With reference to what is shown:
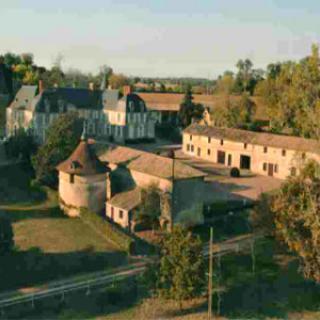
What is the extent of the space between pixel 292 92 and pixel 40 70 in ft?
288

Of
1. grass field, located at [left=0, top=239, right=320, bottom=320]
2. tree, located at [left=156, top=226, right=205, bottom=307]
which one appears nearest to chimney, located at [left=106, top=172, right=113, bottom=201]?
grass field, located at [left=0, top=239, right=320, bottom=320]

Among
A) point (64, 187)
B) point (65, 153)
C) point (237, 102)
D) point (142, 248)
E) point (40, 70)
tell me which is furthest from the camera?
point (40, 70)

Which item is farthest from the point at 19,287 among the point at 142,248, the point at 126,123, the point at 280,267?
the point at 126,123

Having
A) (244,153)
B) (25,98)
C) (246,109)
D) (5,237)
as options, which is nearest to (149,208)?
(5,237)

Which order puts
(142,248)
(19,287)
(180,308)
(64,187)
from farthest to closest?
(64,187) < (142,248) < (19,287) < (180,308)

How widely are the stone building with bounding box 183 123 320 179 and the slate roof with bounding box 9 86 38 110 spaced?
2221cm

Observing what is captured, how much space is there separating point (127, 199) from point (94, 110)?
1493 inches

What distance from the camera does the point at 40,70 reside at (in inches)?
Answer: 4496

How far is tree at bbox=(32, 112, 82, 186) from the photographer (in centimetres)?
5306

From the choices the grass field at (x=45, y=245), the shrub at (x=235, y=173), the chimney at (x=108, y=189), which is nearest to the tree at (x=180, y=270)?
the grass field at (x=45, y=245)

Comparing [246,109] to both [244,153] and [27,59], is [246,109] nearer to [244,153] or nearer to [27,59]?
[244,153]

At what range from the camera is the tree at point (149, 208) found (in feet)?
138

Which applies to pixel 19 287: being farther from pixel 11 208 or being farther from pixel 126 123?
pixel 126 123

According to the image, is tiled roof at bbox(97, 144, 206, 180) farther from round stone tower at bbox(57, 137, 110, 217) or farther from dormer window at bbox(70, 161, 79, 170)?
dormer window at bbox(70, 161, 79, 170)
